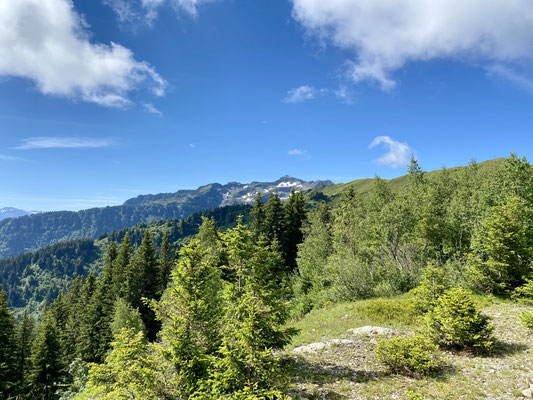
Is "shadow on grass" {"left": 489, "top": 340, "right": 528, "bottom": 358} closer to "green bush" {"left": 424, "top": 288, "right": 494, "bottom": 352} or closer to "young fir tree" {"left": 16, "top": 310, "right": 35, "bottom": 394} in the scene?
"green bush" {"left": 424, "top": 288, "right": 494, "bottom": 352}

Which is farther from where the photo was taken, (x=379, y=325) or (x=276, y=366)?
(x=379, y=325)

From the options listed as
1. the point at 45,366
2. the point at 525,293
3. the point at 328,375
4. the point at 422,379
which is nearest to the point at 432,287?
the point at 422,379

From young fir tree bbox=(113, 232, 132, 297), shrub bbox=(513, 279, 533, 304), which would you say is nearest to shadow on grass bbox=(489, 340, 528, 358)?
shrub bbox=(513, 279, 533, 304)

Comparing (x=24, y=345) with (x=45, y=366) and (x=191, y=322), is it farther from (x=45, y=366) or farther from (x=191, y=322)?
(x=191, y=322)

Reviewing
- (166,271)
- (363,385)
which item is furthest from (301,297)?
(166,271)

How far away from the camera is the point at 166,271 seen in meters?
65.4

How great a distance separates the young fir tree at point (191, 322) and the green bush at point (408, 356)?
9.04m

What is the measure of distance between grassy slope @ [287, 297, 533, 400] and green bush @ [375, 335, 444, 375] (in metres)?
0.51

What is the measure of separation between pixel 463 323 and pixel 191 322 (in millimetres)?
14301

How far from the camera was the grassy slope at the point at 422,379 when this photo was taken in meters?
11.5

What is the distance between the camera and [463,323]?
14141 millimetres

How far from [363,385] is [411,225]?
35351mm

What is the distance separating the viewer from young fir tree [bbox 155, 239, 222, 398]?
1151 cm

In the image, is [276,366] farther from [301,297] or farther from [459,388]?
[301,297]
